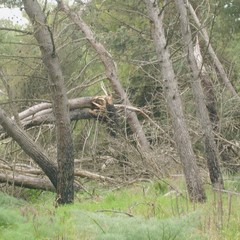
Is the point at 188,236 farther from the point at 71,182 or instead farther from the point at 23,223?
the point at 71,182

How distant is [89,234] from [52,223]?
1.06m

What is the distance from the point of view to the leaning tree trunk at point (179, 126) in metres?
9.32

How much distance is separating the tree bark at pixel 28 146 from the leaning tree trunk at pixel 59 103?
0.25 metres

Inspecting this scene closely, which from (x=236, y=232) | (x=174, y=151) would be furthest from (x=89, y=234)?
(x=174, y=151)

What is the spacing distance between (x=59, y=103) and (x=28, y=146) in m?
1.02

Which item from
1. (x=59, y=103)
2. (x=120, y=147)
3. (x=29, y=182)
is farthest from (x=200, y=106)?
(x=29, y=182)

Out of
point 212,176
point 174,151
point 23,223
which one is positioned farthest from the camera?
point 174,151

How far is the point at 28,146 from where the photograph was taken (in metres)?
10.5

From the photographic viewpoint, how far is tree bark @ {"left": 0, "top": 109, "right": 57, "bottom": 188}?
1030cm

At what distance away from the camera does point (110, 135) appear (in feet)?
46.2

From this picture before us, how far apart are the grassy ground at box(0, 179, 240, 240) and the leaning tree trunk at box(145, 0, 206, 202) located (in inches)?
14.4

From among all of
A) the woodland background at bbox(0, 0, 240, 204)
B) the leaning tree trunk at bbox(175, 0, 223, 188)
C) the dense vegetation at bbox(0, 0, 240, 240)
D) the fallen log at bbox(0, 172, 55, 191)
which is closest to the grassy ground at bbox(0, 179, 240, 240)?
the dense vegetation at bbox(0, 0, 240, 240)

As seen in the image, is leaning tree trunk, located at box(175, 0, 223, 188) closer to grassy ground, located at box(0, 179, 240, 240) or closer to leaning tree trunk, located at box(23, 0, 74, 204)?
grassy ground, located at box(0, 179, 240, 240)

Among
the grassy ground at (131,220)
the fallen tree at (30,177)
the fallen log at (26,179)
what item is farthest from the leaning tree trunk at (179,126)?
the fallen log at (26,179)
